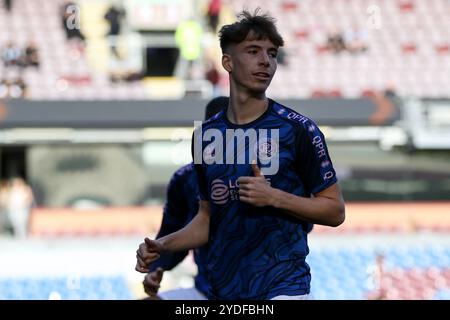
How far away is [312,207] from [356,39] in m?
19.6

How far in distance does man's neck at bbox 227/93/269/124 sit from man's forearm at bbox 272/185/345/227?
0.43m

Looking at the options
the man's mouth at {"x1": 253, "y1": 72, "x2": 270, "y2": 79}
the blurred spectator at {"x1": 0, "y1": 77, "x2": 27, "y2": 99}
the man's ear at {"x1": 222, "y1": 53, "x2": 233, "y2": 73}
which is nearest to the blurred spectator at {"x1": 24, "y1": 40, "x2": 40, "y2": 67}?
the blurred spectator at {"x1": 0, "y1": 77, "x2": 27, "y2": 99}

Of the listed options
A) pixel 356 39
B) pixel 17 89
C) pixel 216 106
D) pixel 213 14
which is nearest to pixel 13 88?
pixel 17 89

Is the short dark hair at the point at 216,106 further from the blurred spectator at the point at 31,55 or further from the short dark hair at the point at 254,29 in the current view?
the blurred spectator at the point at 31,55

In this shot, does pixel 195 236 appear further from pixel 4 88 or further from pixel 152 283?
pixel 4 88

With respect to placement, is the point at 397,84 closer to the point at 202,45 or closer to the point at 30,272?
the point at 202,45

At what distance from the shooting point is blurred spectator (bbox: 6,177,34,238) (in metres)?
19.6

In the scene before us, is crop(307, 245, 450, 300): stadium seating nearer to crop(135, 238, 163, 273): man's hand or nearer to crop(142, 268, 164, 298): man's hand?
crop(142, 268, 164, 298): man's hand

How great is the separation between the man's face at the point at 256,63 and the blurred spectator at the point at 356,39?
62.5ft

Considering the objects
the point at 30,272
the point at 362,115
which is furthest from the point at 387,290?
the point at 362,115

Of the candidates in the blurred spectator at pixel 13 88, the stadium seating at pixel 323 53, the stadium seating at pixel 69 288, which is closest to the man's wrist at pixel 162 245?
the stadium seating at pixel 69 288
